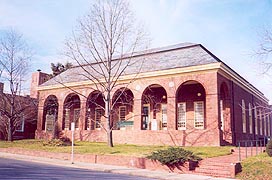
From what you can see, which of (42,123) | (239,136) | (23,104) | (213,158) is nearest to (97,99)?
(42,123)

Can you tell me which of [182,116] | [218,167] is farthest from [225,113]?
[218,167]

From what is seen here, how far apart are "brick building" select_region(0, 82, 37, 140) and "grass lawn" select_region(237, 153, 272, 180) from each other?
23461mm

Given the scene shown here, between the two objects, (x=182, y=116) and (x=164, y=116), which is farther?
(x=164, y=116)

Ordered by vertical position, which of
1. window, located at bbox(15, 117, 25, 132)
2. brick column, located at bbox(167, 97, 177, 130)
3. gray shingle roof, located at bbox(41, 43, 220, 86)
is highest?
gray shingle roof, located at bbox(41, 43, 220, 86)

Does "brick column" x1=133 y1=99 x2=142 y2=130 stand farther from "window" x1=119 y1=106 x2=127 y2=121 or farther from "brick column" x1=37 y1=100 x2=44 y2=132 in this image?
"brick column" x1=37 y1=100 x2=44 y2=132

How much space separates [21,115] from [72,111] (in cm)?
571

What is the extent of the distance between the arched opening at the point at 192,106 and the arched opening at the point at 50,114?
13312 millimetres

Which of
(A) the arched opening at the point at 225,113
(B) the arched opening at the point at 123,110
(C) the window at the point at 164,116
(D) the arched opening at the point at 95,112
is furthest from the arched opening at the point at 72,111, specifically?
(A) the arched opening at the point at 225,113

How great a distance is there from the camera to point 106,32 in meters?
23.0

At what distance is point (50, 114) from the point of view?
33.5m

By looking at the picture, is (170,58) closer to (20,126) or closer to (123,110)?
(123,110)

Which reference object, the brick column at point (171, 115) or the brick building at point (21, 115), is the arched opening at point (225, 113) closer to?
the brick column at point (171, 115)

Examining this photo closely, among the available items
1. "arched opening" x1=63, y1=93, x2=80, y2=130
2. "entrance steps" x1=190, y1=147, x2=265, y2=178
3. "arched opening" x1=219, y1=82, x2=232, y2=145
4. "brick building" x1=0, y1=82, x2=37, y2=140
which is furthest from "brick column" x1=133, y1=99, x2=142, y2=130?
"brick building" x1=0, y1=82, x2=37, y2=140

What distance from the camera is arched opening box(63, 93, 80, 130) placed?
32.5m
